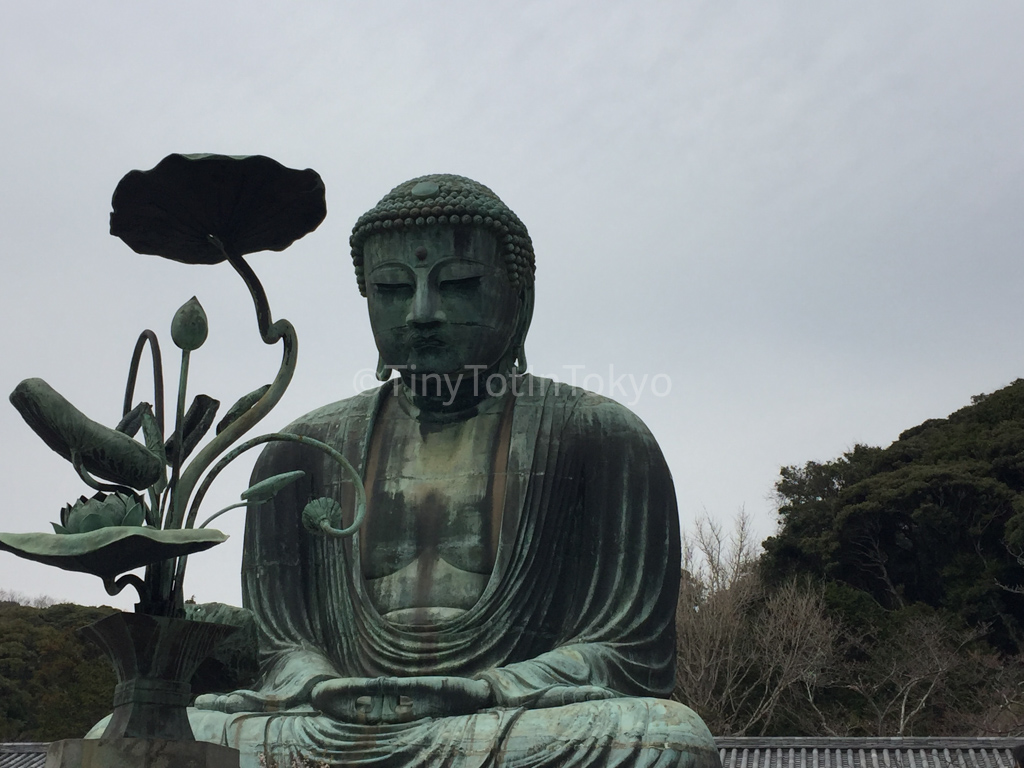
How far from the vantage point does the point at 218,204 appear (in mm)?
4910

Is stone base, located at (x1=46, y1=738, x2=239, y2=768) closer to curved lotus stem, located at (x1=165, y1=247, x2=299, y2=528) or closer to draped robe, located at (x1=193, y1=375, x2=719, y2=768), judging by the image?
curved lotus stem, located at (x1=165, y1=247, x2=299, y2=528)

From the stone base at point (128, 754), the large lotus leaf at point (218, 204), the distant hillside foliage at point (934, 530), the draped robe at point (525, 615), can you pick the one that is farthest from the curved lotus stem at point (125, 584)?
the distant hillside foliage at point (934, 530)

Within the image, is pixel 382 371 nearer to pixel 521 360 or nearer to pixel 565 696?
pixel 521 360

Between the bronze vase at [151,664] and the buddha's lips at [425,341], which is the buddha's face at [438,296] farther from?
the bronze vase at [151,664]

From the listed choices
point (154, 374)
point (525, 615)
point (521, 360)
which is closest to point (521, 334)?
point (521, 360)

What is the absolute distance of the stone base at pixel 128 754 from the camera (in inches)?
144

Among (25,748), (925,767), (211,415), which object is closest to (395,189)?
(211,415)

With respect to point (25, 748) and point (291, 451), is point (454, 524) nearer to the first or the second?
point (291, 451)

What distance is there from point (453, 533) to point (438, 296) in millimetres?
1235

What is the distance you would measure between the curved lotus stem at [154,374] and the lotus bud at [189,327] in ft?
0.42

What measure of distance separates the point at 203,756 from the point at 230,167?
2008mm

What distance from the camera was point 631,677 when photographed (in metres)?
6.72

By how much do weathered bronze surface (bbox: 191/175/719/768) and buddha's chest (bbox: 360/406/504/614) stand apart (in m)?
0.01

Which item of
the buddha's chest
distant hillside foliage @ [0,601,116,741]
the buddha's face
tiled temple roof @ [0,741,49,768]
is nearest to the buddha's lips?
the buddha's face
